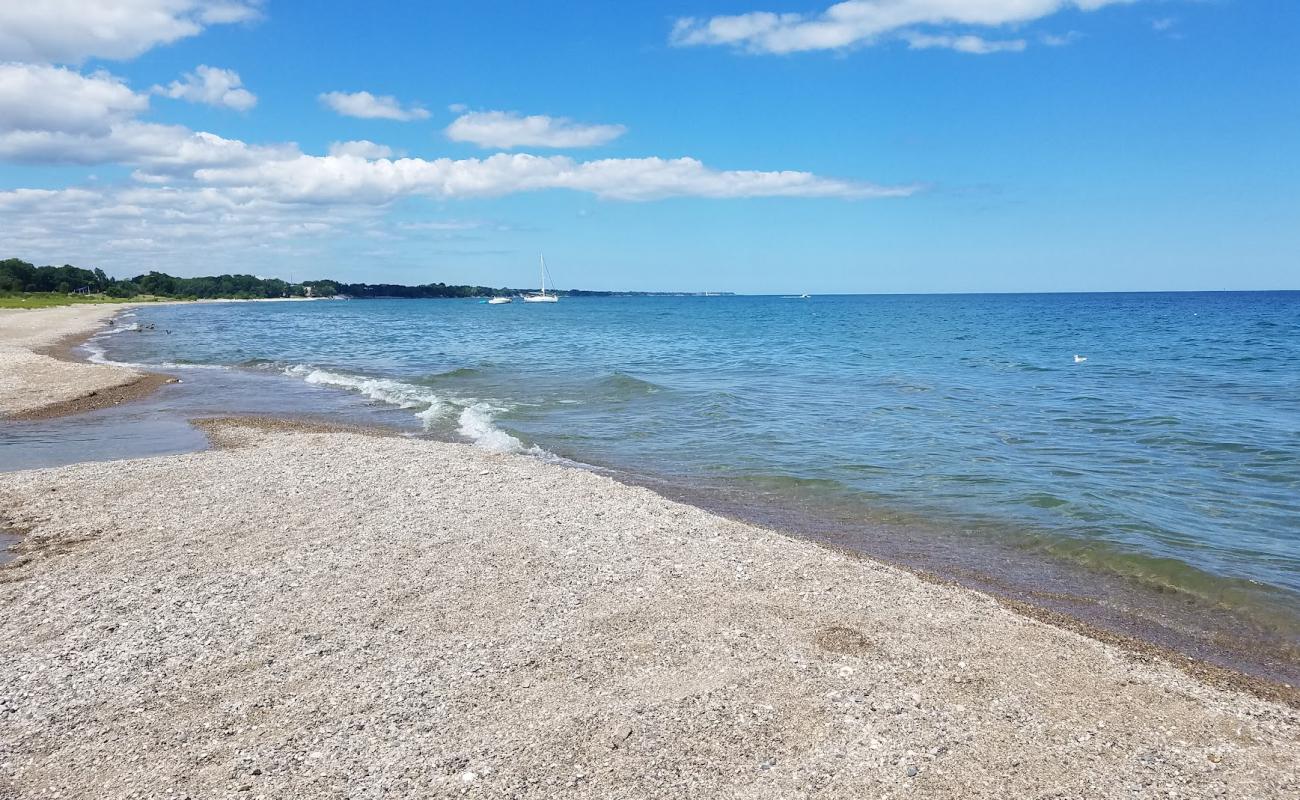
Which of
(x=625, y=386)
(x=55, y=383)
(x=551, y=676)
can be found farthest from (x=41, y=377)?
(x=551, y=676)

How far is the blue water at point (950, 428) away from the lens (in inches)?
529

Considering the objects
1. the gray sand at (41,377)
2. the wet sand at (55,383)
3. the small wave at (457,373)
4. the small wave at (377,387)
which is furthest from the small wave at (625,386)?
the gray sand at (41,377)

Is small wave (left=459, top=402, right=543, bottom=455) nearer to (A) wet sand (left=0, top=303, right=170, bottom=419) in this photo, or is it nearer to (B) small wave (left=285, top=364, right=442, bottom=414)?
(B) small wave (left=285, top=364, right=442, bottom=414)

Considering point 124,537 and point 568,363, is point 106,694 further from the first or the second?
point 568,363

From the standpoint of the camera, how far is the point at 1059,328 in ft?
262

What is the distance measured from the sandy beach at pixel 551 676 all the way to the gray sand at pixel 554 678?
0.03 meters

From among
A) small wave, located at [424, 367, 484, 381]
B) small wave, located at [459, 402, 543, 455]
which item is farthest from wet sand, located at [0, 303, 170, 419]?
small wave, located at [459, 402, 543, 455]

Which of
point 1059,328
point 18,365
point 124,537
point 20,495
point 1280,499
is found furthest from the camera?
point 1059,328

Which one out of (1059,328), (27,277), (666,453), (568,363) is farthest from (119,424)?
(27,277)

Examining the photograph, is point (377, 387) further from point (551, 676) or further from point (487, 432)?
point (551, 676)

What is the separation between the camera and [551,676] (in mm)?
7555

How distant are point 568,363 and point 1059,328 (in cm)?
5841

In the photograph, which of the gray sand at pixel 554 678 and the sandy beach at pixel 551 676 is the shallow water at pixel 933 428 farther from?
the gray sand at pixel 554 678

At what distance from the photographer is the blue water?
13.4 m
